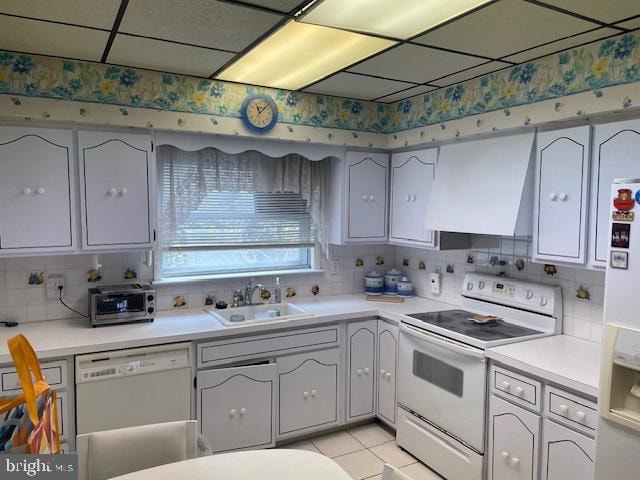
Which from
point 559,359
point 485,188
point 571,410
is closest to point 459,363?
point 559,359

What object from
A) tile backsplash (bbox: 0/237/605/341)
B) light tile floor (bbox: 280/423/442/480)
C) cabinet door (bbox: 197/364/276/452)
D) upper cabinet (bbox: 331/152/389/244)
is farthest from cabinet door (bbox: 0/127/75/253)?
light tile floor (bbox: 280/423/442/480)

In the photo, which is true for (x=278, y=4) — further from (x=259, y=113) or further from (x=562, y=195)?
(x=562, y=195)

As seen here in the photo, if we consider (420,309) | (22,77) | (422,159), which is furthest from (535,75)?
(22,77)

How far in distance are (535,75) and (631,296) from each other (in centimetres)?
133

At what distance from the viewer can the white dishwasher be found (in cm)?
247

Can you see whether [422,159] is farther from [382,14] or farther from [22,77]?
[22,77]

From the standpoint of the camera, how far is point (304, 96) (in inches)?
129

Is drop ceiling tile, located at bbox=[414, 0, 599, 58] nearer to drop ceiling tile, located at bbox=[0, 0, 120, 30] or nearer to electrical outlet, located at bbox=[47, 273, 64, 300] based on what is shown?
drop ceiling tile, located at bbox=[0, 0, 120, 30]

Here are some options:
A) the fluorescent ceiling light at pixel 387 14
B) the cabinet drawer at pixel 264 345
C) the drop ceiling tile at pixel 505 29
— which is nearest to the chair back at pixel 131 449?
the cabinet drawer at pixel 264 345

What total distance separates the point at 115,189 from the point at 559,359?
2.54 meters

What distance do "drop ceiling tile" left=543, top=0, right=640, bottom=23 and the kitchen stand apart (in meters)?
0.01

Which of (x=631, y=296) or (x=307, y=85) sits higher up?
(x=307, y=85)

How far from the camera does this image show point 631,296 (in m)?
1.80

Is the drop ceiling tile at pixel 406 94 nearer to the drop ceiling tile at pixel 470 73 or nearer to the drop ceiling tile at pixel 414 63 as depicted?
the drop ceiling tile at pixel 470 73
